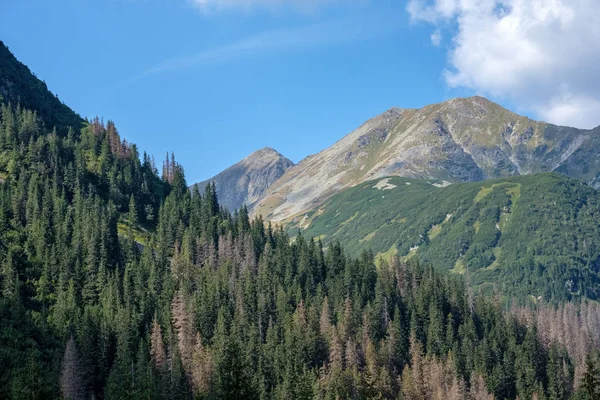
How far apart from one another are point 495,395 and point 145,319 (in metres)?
92.0

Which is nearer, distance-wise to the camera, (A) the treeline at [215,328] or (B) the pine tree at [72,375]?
(B) the pine tree at [72,375]

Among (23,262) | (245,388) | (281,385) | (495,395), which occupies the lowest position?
(495,395)

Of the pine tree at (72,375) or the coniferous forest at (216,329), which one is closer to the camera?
the pine tree at (72,375)

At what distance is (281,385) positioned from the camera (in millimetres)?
142000

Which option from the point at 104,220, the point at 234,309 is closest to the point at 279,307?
the point at 234,309

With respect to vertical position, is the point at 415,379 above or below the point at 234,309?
below

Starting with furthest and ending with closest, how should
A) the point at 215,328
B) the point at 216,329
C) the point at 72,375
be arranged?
the point at 215,328 < the point at 216,329 < the point at 72,375

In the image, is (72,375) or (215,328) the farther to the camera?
(215,328)

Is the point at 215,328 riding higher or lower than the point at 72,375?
higher

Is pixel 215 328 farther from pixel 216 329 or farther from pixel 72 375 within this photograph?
pixel 72 375

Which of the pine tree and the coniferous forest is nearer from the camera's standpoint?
the pine tree

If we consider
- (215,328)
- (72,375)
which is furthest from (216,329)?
(72,375)

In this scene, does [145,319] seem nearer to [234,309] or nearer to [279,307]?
[234,309]

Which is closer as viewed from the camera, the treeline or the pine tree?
the pine tree
